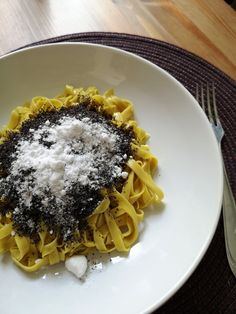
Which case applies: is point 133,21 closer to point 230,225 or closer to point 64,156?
point 64,156

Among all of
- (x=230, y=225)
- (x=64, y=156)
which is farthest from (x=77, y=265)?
(x=230, y=225)

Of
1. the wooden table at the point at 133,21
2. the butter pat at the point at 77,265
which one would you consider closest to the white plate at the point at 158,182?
the butter pat at the point at 77,265

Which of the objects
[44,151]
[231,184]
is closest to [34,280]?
[44,151]

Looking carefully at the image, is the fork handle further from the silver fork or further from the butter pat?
the butter pat

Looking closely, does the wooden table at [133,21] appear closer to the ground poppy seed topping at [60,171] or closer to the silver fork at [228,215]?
the silver fork at [228,215]

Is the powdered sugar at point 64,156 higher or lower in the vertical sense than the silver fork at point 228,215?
higher

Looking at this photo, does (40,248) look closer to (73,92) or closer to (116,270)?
(116,270)
